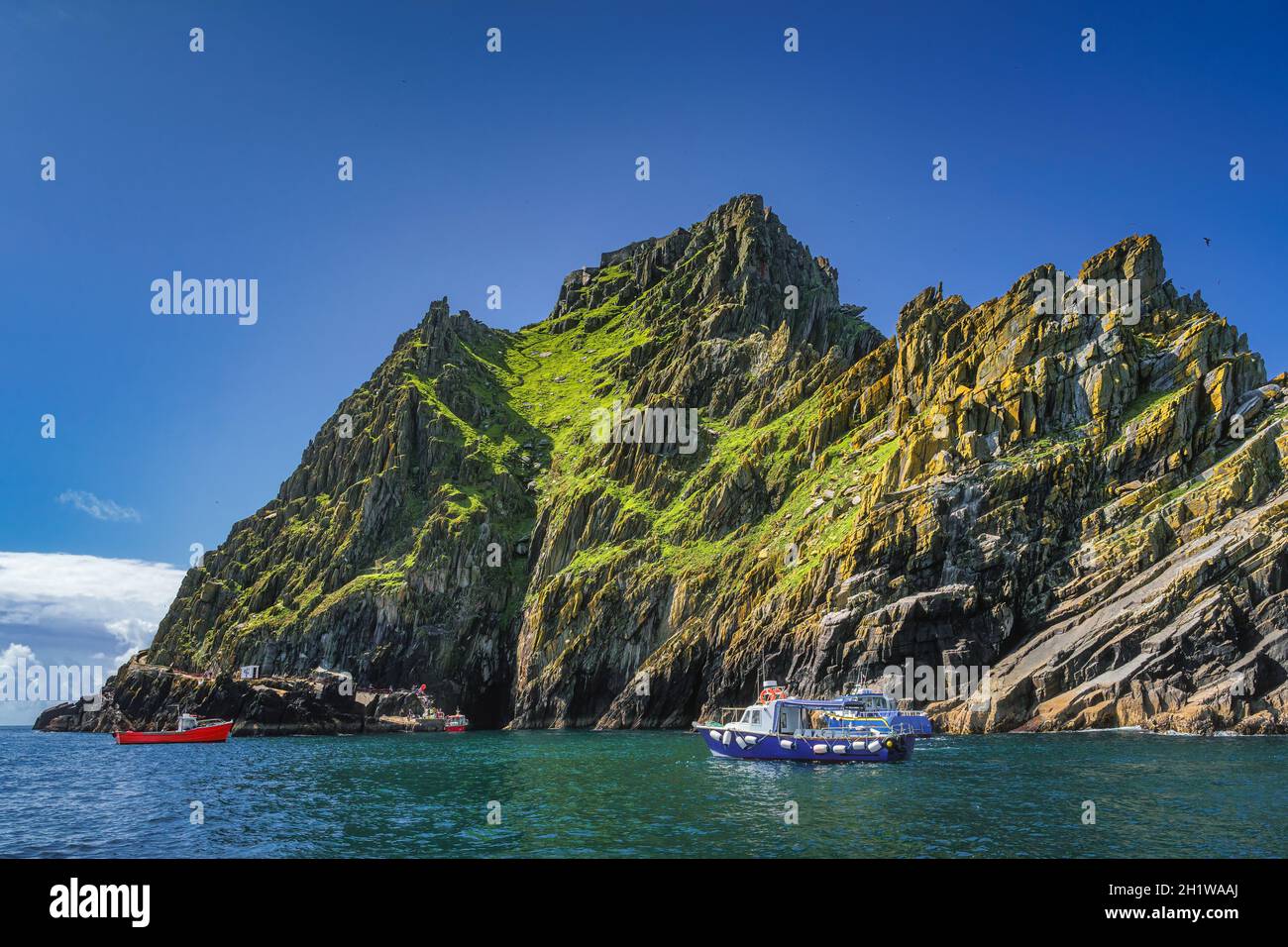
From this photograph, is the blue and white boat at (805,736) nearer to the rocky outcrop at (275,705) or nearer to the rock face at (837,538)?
the rock face at (837,538)

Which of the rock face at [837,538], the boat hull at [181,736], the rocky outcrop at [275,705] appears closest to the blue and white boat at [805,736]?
the rock face at [837,538]

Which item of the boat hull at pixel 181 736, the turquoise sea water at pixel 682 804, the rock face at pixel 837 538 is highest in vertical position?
the rock face at pixel 837 538

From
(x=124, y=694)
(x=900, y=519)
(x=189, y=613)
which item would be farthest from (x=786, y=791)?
(x=189, y=613)

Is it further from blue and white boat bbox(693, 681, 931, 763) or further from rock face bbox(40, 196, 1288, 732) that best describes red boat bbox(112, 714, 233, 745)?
blue and white boat bbox(693, 681, 931, 763)

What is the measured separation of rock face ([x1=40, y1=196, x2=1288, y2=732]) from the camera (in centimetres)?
8688

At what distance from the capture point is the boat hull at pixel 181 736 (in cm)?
10825

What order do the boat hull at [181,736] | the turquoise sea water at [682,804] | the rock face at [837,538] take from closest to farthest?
the turquoise sea water at [682,804]
the rock face at [837,538]
the boat hull at [181,736]

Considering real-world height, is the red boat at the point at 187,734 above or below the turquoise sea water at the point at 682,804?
below

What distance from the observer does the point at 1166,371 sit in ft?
352
